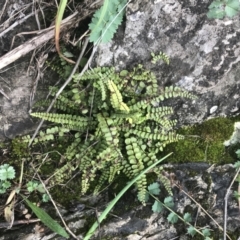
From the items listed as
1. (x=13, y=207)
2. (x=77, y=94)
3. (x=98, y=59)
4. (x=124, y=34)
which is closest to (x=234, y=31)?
(x=124, y=34)

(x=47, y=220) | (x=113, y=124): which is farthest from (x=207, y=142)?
(x=47, y=220)

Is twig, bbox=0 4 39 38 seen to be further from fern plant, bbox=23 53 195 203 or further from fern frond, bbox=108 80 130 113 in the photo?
fern frond, bbox=108 80 130 113

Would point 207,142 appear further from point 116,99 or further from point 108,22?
point 108,22

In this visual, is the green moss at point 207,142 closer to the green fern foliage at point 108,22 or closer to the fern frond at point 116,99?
the fern frond at point 116,99

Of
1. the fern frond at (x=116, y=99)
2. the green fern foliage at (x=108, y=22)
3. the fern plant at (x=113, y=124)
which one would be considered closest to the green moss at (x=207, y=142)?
the fern plant at (x=113, y=124)

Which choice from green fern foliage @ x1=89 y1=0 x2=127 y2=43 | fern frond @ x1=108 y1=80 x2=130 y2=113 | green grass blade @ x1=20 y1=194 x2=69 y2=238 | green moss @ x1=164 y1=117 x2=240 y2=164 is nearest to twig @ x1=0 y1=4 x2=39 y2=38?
green fern foliage @ x1=89 y1=0 x2=127 y2=43

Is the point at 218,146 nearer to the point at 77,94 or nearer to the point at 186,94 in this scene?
the point at 186,94
